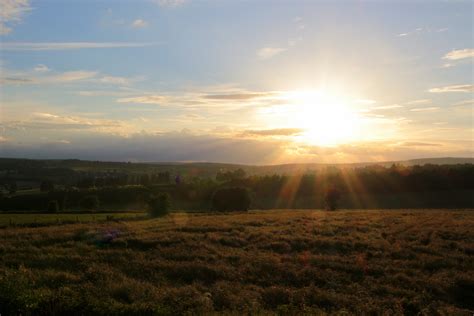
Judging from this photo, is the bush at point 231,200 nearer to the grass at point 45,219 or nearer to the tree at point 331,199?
the tree at point 331,199

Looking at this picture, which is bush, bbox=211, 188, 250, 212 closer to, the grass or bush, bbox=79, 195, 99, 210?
the grass

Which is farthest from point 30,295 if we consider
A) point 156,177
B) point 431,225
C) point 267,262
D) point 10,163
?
point 10,163

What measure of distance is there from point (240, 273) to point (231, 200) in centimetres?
5270

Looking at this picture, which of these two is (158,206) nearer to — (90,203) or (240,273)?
A: (90,203)

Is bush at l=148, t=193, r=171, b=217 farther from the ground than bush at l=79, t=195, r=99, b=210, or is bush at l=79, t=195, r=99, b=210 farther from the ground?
bush at l=148, t=193, r=171, b=217

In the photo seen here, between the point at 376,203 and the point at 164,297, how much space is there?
67647 mm

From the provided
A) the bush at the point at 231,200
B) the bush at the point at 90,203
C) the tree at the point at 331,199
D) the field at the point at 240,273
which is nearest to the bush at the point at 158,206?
the bush at the point at 231,200

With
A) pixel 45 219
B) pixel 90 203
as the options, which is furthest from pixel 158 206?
pixel 90 203

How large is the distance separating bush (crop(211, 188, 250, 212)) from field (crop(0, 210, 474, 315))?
4316 cm

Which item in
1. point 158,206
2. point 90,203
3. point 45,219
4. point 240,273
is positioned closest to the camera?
point 240,273

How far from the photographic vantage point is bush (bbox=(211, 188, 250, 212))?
2591 inches

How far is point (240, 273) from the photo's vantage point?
13.6 m

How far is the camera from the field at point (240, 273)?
9.67 meters

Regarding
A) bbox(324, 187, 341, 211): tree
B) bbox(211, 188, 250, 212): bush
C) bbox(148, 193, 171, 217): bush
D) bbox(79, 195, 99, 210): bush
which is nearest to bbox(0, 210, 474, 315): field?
bbox(148, 193, 171, 217): bush
